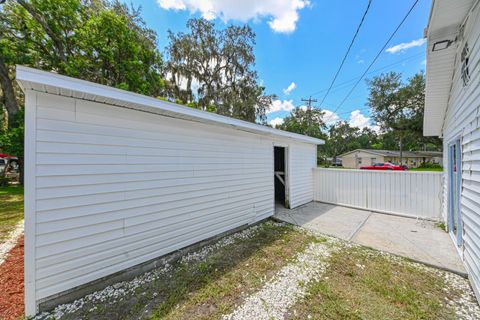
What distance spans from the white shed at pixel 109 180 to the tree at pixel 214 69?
973cm

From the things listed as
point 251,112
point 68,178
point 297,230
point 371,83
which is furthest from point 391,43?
point 371,83

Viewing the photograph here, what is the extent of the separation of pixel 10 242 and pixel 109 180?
10.8ft

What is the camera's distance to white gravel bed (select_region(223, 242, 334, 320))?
6.48 ft

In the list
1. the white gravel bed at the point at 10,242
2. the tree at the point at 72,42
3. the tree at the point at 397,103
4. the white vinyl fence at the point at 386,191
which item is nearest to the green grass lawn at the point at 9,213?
the white gravel bed at the point at 10,242

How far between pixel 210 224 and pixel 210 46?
12824 mm

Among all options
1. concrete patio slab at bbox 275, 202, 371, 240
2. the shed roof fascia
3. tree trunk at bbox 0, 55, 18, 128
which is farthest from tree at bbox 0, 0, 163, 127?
concrete patio slab at bbox 275, 202, 371, 240

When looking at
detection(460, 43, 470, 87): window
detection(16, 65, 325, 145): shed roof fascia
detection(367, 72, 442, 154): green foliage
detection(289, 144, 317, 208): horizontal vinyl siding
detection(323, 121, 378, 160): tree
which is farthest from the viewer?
detection(323, 121, 378, 160): tree

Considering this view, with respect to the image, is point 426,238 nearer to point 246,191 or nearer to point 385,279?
point 385,279

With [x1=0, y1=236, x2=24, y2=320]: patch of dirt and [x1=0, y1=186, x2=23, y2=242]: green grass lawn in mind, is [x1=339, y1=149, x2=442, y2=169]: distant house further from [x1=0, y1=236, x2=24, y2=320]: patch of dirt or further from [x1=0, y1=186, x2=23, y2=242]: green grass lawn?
[x1=0, y1=186, x2=23, y2=242]: green grass lawn

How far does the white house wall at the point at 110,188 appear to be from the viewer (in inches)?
76.9

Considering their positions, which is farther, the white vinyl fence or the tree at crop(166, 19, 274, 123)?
the tree at crop(166, 19, 274, 123)

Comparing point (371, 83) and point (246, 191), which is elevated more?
point (371, 83)

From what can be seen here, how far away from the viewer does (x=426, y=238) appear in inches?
144

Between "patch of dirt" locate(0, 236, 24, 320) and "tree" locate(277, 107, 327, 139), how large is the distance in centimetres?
2226
